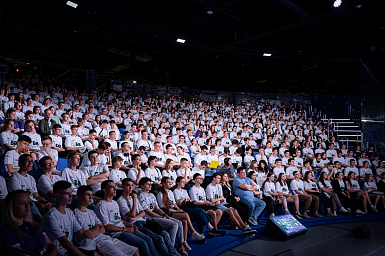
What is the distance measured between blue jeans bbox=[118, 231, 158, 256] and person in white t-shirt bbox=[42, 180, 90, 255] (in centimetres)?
43

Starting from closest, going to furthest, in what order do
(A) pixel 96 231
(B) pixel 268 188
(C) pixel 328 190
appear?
(A) pixel 96 231, (B) pixel 268 188, (C) pixel 328 190

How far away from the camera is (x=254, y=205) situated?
5285 mm

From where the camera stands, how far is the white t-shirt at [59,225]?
8.43 ft

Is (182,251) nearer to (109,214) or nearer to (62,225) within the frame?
(109,214)

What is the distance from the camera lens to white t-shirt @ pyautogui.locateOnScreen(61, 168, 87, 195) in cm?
380

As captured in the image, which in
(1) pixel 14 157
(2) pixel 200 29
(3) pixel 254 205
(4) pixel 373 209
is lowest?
(4) pixel 373 209

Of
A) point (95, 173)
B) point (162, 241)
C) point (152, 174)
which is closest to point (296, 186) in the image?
point (152, 174)

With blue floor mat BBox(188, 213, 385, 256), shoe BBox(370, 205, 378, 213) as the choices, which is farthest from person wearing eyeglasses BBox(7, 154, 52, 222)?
shoe BBox(370, 205, 378, 213)

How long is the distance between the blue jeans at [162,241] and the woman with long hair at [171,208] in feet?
1.93

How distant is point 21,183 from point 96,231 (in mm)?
1232

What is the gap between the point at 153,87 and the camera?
50.2 feet

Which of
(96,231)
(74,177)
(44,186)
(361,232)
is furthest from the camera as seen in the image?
(361,232)

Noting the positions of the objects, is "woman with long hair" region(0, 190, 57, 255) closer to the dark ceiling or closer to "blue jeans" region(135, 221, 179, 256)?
"blue jeans" region(135, 221, 179, 256)

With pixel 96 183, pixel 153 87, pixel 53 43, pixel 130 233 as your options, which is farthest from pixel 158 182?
pixel 153 87
